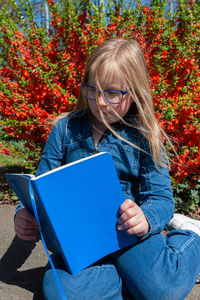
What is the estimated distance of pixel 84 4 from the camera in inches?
103

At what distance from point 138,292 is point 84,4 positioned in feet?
8.49

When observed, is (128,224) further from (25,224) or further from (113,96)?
(113,96)

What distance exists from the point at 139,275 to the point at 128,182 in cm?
47

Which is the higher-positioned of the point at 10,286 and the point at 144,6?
the point at 144,6

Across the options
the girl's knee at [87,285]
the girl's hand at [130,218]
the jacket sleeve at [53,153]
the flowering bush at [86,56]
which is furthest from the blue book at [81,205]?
the flowering bush at [86,56]

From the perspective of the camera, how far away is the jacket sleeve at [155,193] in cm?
122

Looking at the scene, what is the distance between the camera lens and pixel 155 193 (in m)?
1.34

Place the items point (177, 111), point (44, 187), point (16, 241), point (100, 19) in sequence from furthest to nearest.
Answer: point (100, 19) < point (177, 111) < point (16, 241) < point (44, 187)

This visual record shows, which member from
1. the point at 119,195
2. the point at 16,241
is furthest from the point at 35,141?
the point at 119,195

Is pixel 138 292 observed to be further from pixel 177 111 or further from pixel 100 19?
pixel 100 19

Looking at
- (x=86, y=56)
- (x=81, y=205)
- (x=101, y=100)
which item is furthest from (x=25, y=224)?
(x=86, y=56)

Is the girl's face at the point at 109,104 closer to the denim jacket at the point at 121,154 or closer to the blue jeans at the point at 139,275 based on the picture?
the denim jacket at the point at 121,154

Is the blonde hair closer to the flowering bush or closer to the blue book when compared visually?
the blue book

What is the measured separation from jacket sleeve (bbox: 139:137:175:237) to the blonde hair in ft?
0.16
